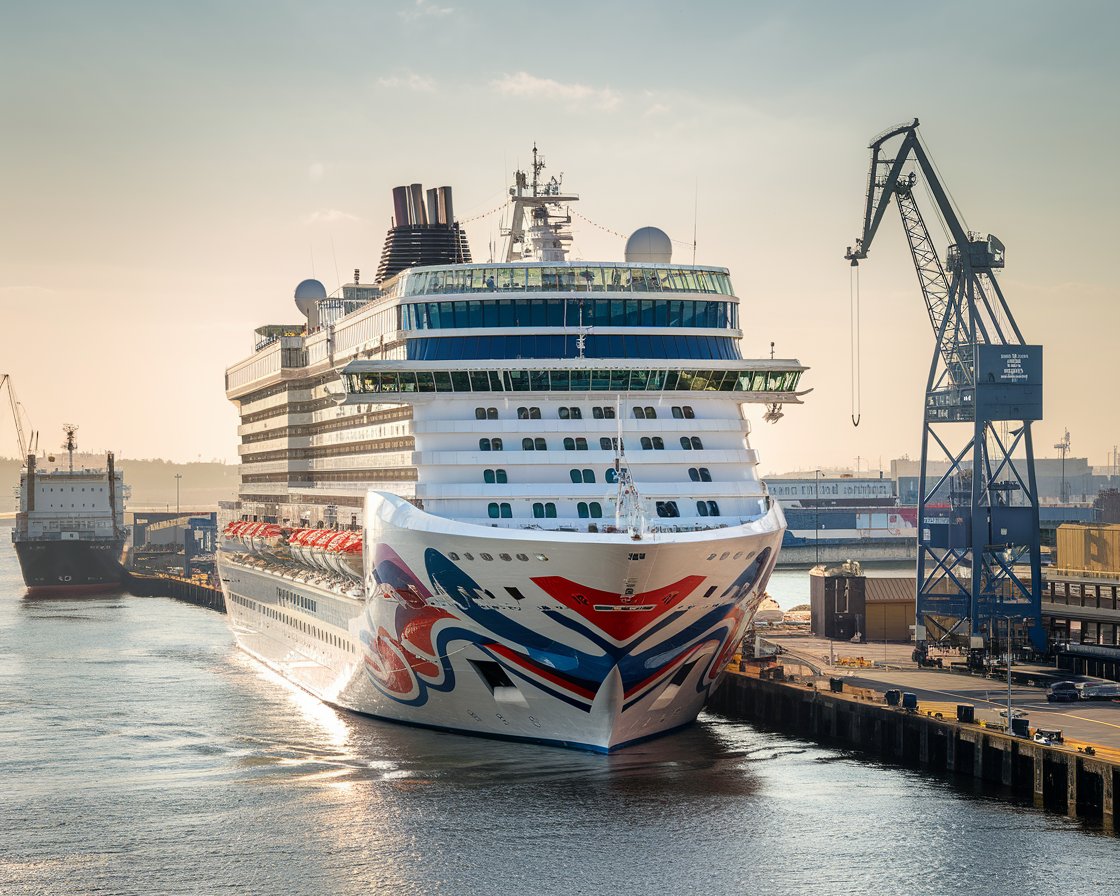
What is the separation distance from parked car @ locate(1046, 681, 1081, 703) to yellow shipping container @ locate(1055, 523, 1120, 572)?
13.5 metres

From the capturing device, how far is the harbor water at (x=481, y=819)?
33.6m

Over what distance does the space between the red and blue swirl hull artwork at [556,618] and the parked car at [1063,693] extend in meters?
11.3

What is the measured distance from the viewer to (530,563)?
38406 millimetres

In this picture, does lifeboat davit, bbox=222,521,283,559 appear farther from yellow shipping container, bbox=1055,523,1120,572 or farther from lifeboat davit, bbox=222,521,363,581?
yellow shipping container, bbox=1055,523,1120,572

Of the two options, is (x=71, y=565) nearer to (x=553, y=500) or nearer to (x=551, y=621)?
(x=553, y=500)

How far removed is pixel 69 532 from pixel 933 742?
108100 mm

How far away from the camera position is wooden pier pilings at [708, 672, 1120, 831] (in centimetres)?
3847

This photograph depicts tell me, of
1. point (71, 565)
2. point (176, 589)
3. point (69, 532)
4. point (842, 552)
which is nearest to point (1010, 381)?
point (176, 589)

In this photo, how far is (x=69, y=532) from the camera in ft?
451

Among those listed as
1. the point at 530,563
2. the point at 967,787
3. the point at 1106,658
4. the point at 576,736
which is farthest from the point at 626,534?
the point at 1106,658

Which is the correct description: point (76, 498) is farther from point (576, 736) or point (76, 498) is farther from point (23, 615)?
point (576, 736)

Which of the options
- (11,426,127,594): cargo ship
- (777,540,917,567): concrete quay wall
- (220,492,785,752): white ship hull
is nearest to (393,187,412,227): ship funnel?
(220,492,785,752): white ship hull

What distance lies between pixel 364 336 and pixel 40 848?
19.7 meters

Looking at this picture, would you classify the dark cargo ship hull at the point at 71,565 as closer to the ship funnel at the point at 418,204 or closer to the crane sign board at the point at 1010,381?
the ship funnel at the point at 418,204
